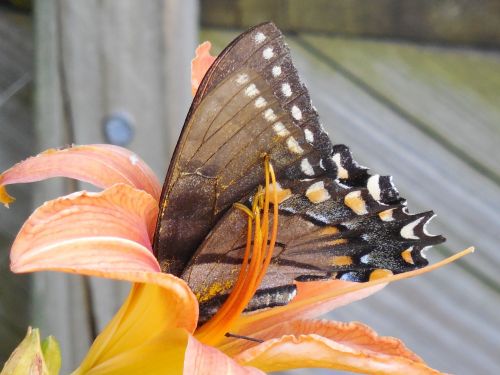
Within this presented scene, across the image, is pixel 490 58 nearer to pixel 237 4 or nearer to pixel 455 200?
pixel 455 200

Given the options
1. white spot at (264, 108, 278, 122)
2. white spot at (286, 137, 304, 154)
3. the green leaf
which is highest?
white spot at (264, 108, 278, 122)

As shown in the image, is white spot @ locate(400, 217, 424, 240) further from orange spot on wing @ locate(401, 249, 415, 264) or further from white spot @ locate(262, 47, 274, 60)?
white spot @ locate(262, 47, 274, 60)

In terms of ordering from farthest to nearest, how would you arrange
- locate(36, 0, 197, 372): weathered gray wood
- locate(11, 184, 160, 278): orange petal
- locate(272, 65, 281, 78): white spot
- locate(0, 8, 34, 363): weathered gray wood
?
locate(0, 8, 34, 363): weathered gray wood < locate(36, 0, 197, 372): weathered gray wood < locate(272, 65, 281, 78): white spot < locate(11, 184, 160, 278): orange petal

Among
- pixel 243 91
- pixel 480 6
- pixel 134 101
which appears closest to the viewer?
pixel 243 91

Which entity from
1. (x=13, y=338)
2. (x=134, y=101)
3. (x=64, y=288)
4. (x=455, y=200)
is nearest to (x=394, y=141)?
(x=455, y=200)

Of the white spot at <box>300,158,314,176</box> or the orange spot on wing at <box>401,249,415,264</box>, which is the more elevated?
the white spot at <box>300,158,314,176</box>

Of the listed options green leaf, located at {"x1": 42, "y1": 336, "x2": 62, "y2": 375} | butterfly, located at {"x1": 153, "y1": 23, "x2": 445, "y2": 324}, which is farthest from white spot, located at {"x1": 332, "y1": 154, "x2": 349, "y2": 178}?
green leaf, located at {"x1": 42, "y1": 336, "x2": 62, "y2": 375}

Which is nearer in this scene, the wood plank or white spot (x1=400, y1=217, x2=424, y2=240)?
white spot (x1=400, y1=217, x2=424, y2=240)

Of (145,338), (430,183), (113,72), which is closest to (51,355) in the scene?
(145,338)
